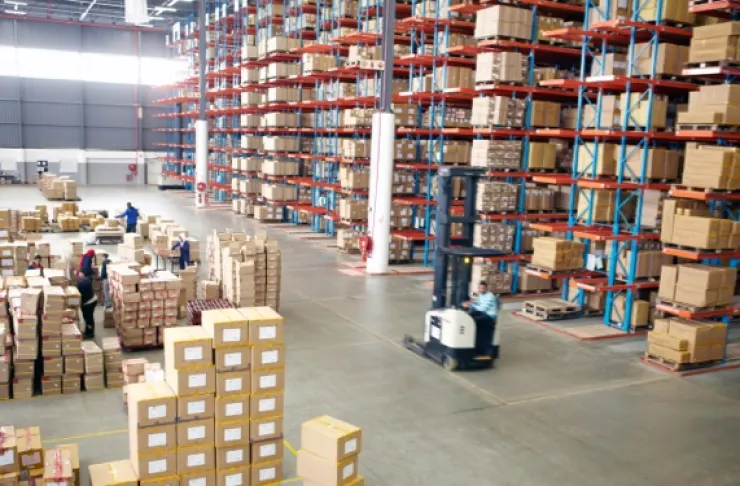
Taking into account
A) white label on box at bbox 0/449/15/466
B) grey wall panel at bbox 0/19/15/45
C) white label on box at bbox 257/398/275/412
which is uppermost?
grey wall panel at bbox 0/19/15/45

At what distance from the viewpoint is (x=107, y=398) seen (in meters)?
8.19

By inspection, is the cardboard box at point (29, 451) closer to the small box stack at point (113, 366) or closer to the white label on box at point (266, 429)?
the white label on box at point (266, 429)

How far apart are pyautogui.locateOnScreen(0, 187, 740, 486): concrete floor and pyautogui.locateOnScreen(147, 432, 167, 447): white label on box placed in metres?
1.30

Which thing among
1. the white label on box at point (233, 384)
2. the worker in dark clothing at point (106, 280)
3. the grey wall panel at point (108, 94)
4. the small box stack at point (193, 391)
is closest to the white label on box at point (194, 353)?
the small box stack at point (193, 391)

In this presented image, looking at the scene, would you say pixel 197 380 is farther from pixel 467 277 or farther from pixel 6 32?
pixel 6 32

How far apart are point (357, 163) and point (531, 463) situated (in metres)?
15.1

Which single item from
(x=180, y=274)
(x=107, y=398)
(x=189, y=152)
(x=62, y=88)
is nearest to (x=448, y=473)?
(x=107, y=398)

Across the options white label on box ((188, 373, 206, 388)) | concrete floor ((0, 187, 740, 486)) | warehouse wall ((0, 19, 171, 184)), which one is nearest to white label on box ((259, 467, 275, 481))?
concrete floor ((0, 187, 740, 486))

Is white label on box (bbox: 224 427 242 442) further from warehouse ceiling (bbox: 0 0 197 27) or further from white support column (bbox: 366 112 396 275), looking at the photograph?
warehouse ceiling (bbox: 0 0 197 27)

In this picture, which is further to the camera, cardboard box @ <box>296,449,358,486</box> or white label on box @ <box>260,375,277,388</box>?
white label on box @ <box>260,375,277,388</box>

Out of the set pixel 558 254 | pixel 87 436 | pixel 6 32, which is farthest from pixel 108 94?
pixel 87 436

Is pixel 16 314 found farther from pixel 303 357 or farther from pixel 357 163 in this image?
pixel 357 163

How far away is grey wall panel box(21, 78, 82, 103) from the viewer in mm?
38750

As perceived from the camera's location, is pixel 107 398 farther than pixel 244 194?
No
